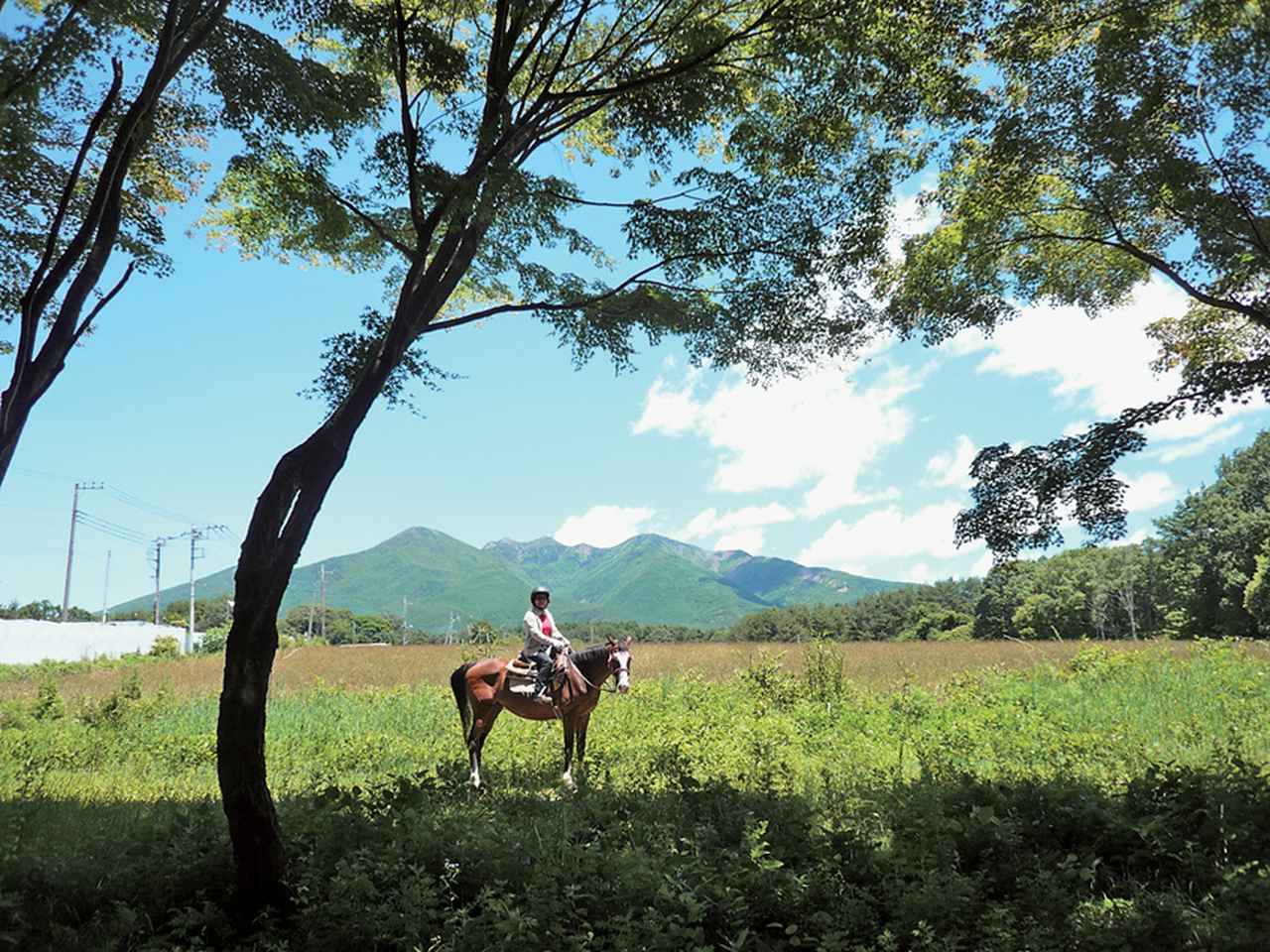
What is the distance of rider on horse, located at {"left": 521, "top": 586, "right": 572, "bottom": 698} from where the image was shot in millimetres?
9742

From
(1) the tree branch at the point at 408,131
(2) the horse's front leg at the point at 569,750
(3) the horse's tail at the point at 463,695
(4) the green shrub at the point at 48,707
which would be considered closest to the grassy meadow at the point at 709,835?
(2) the horse's front leg at the point at 569,750

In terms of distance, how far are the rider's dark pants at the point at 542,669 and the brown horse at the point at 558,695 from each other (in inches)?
9.2

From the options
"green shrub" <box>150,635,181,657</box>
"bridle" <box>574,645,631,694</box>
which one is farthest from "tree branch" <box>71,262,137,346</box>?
"green shrub" <box>150,635,181,657</box>

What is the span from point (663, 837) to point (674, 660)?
16.9 meters

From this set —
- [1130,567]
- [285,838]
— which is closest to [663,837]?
[285,838]

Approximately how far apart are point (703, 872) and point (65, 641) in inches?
1899

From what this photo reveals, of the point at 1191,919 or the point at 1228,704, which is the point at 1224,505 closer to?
the point at 1228,704

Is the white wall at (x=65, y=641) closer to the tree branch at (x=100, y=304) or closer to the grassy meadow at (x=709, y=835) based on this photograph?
the grassy meadow at (x=709, y=835)

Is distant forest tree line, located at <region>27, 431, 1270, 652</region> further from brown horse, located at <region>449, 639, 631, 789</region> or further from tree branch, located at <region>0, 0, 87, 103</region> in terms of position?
tree branch, located at <region>0, 0, 87, 103</region>

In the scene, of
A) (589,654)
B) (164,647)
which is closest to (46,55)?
(589,654)

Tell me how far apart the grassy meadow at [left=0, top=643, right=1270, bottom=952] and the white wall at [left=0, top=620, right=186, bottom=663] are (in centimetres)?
3208

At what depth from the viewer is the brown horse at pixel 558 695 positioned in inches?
380

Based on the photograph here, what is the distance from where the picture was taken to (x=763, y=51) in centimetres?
798

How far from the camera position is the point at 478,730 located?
32.6 feet
